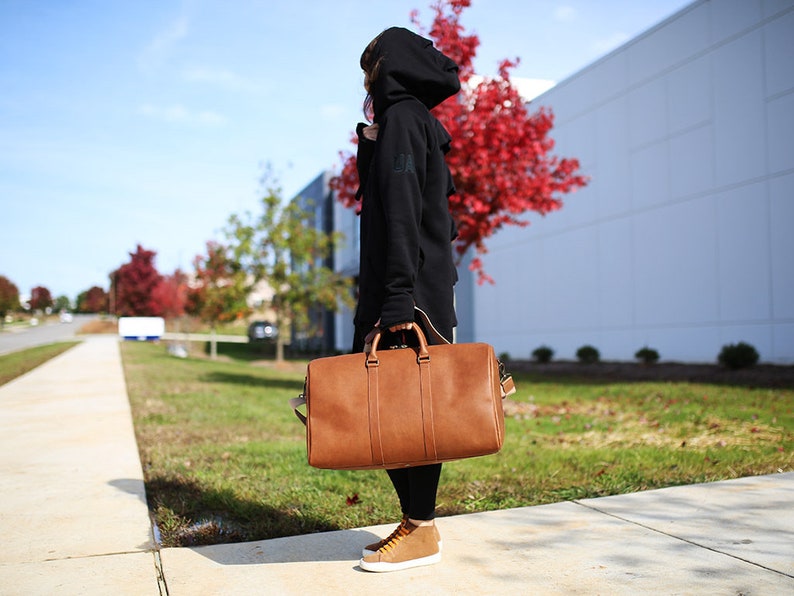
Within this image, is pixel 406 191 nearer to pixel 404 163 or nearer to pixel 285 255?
pixel 404 163

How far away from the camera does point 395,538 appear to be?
2.74 metres

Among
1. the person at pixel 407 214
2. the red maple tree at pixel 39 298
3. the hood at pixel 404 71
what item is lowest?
the person at pixel 407 214

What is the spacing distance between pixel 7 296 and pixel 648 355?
233 ft

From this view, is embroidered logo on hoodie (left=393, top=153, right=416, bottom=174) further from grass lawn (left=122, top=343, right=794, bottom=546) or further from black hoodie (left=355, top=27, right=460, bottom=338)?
grass lawn (left=122, top=343, right=794, bottom=546)

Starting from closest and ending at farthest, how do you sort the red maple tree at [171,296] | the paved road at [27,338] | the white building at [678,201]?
the white building at [678,201]
the paved road at [27,338]
the red maple tree at [171,296]

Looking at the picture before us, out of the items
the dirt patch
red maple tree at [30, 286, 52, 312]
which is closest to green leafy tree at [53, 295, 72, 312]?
red maple tree at [30, 286, 52, 312]

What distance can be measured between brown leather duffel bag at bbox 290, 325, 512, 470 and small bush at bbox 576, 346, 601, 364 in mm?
15144

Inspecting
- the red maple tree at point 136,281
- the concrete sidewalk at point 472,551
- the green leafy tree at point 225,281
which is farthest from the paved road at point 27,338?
the concrete sidewalk at point 472,551

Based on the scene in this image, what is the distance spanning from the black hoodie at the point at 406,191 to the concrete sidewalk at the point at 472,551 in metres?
0.96

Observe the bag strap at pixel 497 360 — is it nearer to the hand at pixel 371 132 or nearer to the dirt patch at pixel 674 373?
the hand at pixel 371 132

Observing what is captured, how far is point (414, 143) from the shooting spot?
2.66 metres

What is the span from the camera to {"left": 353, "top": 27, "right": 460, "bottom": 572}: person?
2.60m

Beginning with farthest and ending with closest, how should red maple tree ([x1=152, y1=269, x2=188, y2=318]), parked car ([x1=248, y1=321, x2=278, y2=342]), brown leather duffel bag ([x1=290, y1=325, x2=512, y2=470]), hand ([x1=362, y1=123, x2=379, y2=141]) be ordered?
parked car ([x1=248, y1=321, x2=278, y2=342]), red maple tree ([x1=152, y1=269, x2=188, y2=318]), hand ([x1=362, y1=123, x2=379, y2=141]), brown leather duffel bag ([x1=290, y1=325, x2=512, y2=470])

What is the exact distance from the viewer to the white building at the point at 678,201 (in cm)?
1314
